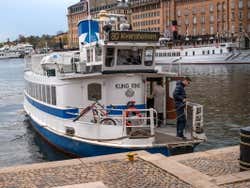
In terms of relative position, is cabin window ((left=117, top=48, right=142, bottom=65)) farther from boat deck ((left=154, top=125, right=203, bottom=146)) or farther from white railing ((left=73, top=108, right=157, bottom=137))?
boat deck ((left=154, top=125, right=203, bottom=146))

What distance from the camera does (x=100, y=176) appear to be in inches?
432

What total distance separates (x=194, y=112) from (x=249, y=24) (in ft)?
399

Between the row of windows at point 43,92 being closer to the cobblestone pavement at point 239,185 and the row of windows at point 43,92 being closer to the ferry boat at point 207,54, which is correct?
the cobblestone pavement at point 239,185

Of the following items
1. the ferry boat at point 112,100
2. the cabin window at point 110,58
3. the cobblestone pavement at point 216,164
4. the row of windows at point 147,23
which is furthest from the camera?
the row of windows at point 147,23

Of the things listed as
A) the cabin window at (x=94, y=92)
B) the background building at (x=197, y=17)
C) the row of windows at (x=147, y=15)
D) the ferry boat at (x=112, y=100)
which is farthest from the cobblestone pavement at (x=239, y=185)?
the row of windows at (x=147, y=15)

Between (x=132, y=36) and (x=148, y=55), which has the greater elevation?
(x=132, y=36)

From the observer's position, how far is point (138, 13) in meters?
176

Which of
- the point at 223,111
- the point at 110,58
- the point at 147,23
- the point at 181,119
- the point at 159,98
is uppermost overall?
the point at 147,23

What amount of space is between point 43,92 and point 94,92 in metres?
4.92

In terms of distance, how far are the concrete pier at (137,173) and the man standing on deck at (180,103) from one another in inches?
173

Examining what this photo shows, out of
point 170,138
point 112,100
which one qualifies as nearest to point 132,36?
point 112,100

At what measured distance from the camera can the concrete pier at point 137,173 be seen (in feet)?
33.5

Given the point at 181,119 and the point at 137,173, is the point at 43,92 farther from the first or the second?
the point at 137,173

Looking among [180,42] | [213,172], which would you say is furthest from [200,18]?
[213,172]
